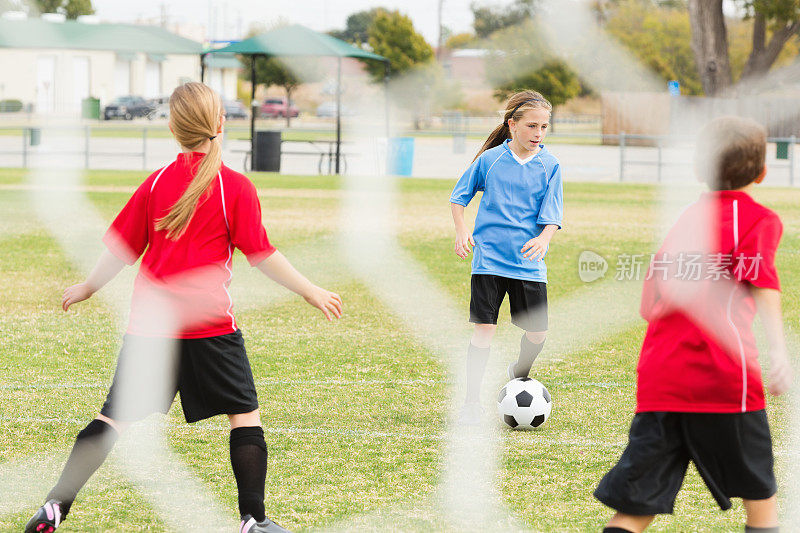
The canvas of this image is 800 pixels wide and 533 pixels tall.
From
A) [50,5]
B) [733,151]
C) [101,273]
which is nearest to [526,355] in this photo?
[101,273]

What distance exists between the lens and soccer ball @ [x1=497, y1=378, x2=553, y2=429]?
14.8ft

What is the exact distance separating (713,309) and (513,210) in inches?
81.5

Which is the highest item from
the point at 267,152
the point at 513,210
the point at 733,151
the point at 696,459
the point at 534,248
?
the point at 267,152

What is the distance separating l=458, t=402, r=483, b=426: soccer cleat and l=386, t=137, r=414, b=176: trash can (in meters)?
16.1

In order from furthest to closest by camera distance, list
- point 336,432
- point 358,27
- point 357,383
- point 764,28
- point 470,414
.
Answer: point 764,28
point 357,383
point 470,414
point 336,432
point 358,27

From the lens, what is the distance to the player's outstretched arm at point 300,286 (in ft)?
10.2

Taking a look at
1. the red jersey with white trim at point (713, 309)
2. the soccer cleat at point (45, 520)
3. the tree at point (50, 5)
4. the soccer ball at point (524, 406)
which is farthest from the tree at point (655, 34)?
the soccer cleat at point (45, 520)

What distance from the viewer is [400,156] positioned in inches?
827

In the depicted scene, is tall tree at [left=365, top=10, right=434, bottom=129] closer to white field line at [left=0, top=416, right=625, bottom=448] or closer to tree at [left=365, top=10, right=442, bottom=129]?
tree at [left=365, top=10, right=442, bottom=129]

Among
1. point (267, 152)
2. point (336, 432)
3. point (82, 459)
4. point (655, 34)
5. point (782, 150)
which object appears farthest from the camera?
point (782, 150)

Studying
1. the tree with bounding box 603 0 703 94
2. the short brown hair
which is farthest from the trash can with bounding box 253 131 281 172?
the short brown hair

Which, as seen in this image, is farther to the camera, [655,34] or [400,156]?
[400,156]

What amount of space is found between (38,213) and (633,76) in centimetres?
1186

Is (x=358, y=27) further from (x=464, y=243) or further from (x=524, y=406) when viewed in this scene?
(x=524, y=406)
